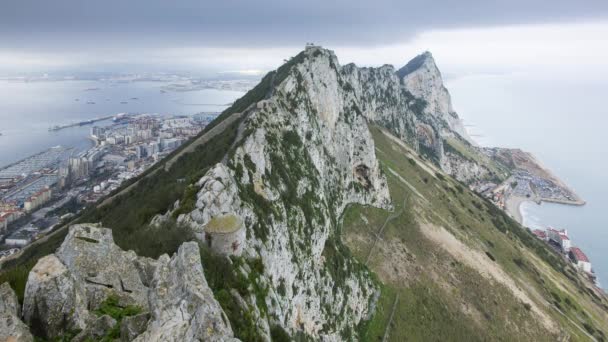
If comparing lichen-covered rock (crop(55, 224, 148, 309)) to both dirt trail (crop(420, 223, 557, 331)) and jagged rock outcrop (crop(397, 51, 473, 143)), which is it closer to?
dirt trail (crop(420, 223, 557, 331))

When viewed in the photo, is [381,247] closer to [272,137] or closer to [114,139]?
[272,137]

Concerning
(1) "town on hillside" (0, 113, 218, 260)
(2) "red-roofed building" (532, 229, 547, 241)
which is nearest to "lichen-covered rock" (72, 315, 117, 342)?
(1) "town on hillside" (0, 113, 218, 260)

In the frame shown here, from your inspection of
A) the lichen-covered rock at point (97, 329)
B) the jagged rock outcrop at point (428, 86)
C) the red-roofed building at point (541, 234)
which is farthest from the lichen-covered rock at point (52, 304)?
the jagged rock outcrop at point (428, 86)

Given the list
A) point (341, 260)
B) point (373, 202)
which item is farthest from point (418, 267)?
point (341, 260)

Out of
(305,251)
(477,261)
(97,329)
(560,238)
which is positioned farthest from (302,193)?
(560,238)

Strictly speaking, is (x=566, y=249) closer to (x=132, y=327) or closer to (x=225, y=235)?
(x=225, y=235)

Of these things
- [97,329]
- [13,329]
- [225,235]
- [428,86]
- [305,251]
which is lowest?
[305,251]
